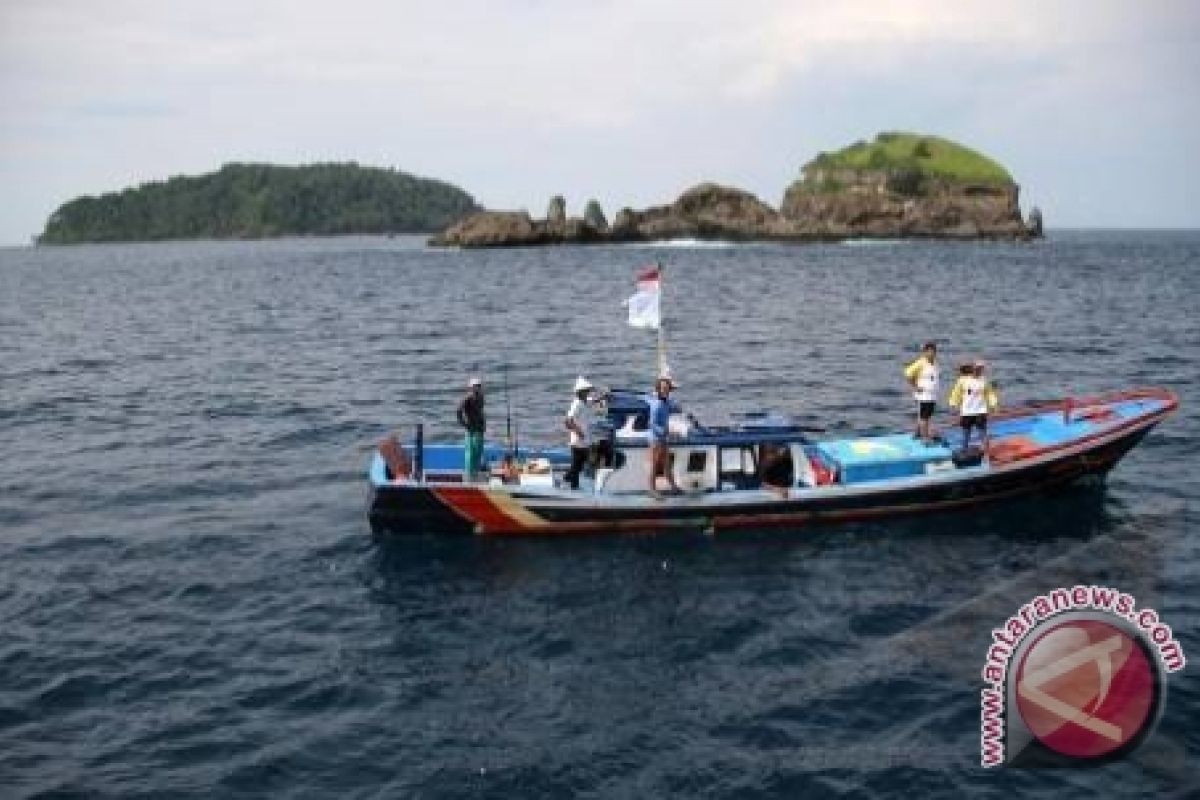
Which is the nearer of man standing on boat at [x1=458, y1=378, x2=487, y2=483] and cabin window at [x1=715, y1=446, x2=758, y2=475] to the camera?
man standing on boat at [x1=458, y1=378, x2=487, y2=483]

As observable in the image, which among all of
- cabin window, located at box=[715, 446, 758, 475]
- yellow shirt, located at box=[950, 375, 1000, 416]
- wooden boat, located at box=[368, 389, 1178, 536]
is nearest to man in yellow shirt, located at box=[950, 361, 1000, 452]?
yellow shirt, located at box=[950, 375, 1000, 416]

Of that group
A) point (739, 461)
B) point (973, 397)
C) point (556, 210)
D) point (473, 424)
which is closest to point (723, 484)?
point (739, 461)

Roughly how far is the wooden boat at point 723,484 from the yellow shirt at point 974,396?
1.09 m

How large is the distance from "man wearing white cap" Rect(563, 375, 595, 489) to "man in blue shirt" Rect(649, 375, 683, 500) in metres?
1.49

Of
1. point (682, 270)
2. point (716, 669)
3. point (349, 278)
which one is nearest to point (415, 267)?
point (349, 278)

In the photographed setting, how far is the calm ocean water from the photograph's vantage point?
15.4 metres

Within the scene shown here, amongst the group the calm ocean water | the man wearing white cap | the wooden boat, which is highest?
the man wearing white cap

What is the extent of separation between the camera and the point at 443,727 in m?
16.5

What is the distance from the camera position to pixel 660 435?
23828mm

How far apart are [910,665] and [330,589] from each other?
454 inches

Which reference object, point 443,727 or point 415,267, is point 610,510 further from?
point 415,267

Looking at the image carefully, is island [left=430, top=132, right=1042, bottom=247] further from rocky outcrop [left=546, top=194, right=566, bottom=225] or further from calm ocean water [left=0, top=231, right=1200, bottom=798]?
calm ocean water [left=0, top=231, right=1200, bottom=798]

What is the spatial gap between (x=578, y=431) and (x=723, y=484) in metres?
3.65

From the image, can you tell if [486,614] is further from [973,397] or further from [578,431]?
[973,397]
